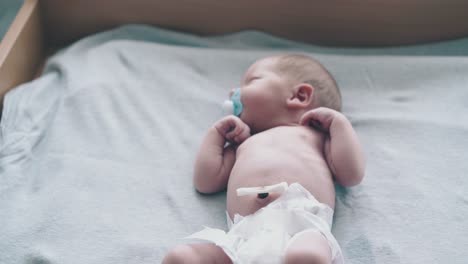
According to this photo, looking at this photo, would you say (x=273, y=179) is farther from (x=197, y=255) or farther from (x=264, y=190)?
(x=197, y=255)

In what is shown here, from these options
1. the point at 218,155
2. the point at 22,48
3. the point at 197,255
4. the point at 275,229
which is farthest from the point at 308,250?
the point at 22,48

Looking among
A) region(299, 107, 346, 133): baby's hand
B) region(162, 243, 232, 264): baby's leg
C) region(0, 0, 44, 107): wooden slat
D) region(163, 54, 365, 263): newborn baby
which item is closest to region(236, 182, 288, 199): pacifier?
region(163, 54, 365, 263): newborn baby

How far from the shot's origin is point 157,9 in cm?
143

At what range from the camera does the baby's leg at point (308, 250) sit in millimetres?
749

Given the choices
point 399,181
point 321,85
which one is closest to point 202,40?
point 321,85

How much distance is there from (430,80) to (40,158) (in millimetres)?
962

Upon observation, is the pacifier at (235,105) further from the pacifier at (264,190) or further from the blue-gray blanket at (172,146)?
the pacifier at (264,190)

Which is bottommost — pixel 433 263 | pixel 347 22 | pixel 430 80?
pixel 433 263

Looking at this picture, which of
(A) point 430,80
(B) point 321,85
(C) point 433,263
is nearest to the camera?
(C) point 433,263

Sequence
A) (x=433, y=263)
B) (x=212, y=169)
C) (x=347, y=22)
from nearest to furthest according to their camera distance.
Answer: (x=433, y=263), (x=212, y=169), (x=347, y=22)

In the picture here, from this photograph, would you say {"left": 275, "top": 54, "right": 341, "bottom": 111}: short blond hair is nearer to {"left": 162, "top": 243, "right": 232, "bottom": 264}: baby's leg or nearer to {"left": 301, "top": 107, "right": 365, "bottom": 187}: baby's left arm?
{"left": 301, "top": 107, "right": 365, "bottom": 187}: baby's left arm

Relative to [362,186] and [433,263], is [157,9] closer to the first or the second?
[362,186]

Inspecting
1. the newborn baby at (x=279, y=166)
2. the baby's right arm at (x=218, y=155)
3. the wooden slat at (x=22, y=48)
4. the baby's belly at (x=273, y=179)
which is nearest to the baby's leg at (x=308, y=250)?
the newborn baby at (x=279, y=166)

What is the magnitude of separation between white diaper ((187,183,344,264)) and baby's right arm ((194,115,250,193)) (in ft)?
0.43
